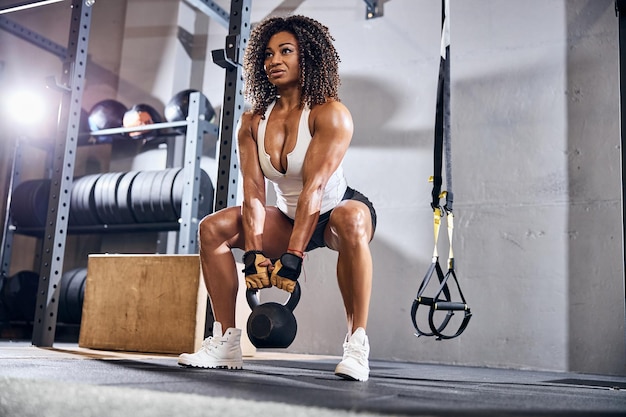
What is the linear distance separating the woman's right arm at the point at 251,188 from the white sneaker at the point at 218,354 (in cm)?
33

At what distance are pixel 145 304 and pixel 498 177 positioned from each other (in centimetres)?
221

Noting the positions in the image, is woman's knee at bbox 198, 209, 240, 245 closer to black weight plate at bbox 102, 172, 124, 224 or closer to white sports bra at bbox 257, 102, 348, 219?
white sports bra at bbox 257, 102, 348, 219

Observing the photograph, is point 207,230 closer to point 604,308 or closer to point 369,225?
point 369,225

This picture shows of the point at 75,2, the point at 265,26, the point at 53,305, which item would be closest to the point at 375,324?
the point at 53,305

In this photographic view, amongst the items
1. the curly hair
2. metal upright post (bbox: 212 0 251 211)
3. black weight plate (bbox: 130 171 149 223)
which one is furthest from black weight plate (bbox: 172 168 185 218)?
the curly hair

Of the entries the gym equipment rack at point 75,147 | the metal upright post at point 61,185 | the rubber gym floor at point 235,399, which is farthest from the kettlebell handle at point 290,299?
the metal upright post at point 61,185

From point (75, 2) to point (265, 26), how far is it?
1.96 m

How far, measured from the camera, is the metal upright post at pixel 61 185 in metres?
3.41

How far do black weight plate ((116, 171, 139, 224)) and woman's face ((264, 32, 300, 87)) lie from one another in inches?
102

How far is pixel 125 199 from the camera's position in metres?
4.54

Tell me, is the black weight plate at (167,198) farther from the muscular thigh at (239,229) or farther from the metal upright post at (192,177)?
the muscular thigh at (239,229)

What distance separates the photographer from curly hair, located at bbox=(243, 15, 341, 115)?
224 centimetres

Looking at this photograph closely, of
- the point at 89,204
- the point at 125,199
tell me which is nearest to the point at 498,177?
the point at 125,199

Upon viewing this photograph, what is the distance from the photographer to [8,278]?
495cm
